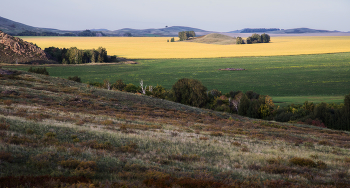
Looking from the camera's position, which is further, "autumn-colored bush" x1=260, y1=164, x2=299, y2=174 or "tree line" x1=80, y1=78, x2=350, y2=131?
"tree line" x1=80, y1=78, x2=350, y2=131

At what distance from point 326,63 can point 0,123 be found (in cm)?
13198

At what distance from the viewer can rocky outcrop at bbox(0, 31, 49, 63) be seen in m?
110

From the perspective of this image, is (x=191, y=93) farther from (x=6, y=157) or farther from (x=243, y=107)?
(x=6, y=157)

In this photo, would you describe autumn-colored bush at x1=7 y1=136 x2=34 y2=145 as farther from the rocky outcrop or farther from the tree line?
the rocky outcrop

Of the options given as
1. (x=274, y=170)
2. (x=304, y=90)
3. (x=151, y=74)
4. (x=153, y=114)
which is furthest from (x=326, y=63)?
(x=274, y=170)

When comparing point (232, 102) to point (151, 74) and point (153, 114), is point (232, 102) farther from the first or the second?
point (151, 74)

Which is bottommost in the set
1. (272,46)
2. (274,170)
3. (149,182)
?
(274,170)

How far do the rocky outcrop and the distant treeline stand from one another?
12850 mm

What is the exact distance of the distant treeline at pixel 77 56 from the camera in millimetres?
129750

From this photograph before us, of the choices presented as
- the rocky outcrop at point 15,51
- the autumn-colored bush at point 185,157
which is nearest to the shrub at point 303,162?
the autumn-colored bush at point 185,157

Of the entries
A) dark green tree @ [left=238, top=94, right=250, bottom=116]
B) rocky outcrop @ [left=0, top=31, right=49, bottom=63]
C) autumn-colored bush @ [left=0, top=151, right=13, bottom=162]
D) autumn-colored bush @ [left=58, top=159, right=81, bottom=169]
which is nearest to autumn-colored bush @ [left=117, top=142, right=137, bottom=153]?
autumn-colored bush @ [left=58, top=159, right=81, bottom=169]

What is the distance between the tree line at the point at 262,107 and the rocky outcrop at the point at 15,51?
212 feet

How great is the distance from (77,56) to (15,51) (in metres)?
26.2

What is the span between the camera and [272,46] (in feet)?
595
